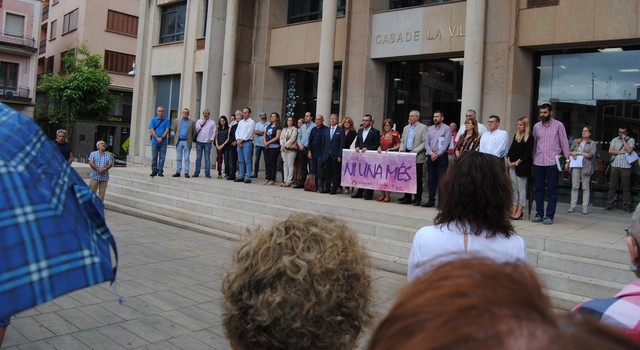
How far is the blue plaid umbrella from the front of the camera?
1.47 meters

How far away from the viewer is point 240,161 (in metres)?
14.8

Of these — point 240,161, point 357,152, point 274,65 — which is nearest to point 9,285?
point 357,152

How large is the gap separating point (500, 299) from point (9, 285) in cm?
139

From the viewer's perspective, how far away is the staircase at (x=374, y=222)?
673cm

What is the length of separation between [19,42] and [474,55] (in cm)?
4541

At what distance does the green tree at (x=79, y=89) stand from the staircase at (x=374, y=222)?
93.7 feet

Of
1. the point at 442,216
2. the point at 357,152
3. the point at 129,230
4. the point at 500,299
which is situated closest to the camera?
the point at 500,299

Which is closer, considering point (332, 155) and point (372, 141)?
point (372, 141)

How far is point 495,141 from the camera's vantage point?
31.1 feet

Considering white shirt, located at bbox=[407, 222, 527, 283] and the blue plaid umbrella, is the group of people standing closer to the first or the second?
white shirt, located at bbox=[407, 222, 527, 283]

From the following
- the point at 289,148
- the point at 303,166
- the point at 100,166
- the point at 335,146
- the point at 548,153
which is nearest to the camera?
the point at 548,153

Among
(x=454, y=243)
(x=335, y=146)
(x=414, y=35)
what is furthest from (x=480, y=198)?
(x=414, y=35)

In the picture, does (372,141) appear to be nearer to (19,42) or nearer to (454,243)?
(454,243)

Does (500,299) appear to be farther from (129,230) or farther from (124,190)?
(124,190)
